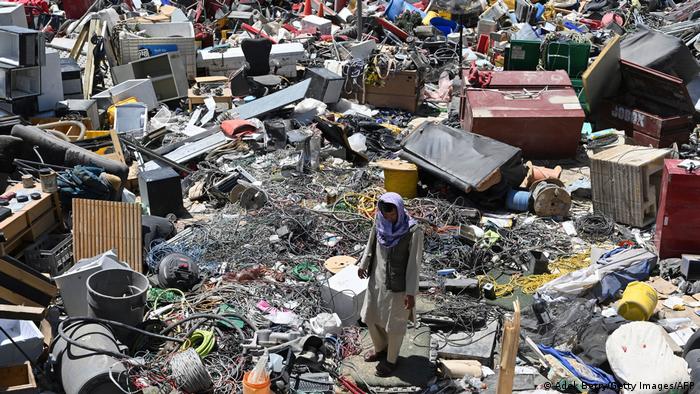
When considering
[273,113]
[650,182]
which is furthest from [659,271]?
[273,113]

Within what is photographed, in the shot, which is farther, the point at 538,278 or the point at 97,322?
the point at 538,278

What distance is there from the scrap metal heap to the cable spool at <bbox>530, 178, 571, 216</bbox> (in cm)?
3

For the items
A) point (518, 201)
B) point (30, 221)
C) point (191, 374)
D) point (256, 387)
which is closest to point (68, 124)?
point (30, 221)

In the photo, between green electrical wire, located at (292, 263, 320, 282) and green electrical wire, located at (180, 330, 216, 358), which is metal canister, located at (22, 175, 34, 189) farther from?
green electrical wire, located at (292, 263, 320, 282)

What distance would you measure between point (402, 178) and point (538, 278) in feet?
8.41

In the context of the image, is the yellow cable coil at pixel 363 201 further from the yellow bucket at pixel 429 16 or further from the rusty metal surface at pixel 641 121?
the yellow bucket at pixel 429 16

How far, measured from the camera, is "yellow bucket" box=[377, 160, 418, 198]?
10.5 m

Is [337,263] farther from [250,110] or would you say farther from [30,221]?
[250,110]

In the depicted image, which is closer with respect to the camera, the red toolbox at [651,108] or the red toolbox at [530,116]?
the red toolbox at [530,116]

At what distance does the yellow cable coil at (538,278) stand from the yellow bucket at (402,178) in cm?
211

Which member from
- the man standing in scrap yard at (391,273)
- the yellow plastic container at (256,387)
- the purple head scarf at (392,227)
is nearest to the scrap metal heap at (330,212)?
the yellow plastic container at (256,387)

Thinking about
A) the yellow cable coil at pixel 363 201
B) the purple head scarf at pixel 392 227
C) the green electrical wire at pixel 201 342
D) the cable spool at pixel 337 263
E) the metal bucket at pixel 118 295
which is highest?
the purple head scarf at pixel 392 227

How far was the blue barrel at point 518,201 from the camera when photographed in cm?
1037

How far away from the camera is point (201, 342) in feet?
23.5
